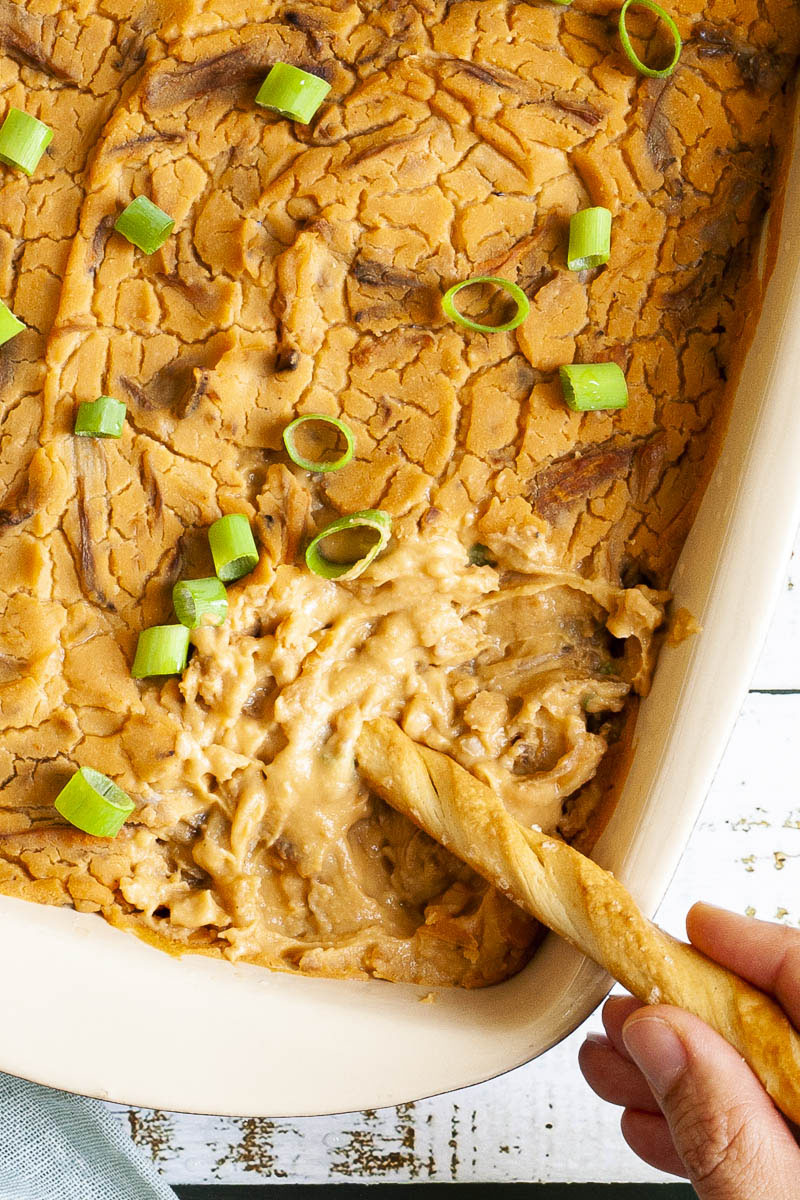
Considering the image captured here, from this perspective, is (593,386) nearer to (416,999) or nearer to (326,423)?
(326,423)

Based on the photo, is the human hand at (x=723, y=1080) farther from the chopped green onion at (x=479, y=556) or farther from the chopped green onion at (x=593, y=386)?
the chopped green onion at (x=593, y=386)

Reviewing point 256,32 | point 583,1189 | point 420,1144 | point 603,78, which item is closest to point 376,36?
point 256,32

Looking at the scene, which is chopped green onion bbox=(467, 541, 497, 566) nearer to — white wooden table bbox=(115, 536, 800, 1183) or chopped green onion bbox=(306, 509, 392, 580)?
chopped green onion bbox=(306, 509, 392, 580)

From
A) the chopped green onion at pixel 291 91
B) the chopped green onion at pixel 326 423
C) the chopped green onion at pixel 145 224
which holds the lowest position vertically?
the chopped green onion at pixel 326 423

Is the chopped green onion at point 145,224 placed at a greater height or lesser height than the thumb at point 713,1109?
greater

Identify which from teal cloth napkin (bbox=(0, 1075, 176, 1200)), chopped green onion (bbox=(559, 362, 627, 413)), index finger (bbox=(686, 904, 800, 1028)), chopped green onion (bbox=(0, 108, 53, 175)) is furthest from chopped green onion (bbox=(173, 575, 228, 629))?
teal cloth napkin (bbox=(0, 1075, 176, 1200))

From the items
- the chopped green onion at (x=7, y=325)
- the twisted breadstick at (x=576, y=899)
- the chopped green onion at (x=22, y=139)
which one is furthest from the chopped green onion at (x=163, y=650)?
the chopped green onion at (x=22, y=139)

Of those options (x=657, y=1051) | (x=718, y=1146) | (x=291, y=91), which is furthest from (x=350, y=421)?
(x=718, y=1146)
